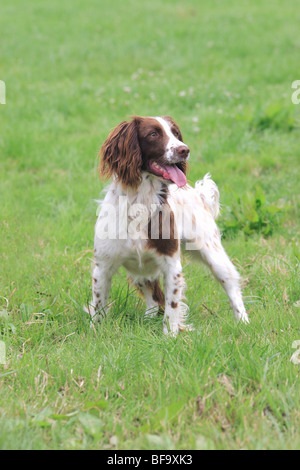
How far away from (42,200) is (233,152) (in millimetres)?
2421

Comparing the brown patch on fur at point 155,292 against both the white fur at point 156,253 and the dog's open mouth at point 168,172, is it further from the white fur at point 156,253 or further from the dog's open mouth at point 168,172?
the dog's open mouth at point 168,172

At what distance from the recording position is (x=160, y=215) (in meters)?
3.71

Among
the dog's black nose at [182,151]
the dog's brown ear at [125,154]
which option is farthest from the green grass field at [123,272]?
the dog's black nose at [182,151]

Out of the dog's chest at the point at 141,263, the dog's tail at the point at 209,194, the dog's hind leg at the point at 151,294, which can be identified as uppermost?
the dog's tail at the point at 209,194

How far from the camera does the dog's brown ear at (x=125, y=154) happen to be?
353cm

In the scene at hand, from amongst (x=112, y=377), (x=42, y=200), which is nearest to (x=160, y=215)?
(x=112, y=377)

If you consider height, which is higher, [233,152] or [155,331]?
[233,152]

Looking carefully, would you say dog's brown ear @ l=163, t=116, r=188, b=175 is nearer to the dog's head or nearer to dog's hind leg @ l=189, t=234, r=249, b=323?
the dog's head

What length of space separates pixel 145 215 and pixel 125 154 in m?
0.41

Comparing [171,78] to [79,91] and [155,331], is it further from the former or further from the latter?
[155,331]

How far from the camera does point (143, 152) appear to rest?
3.59 m

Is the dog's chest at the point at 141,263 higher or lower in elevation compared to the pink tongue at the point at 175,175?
lower

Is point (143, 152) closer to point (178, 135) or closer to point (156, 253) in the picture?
point (178, 135)

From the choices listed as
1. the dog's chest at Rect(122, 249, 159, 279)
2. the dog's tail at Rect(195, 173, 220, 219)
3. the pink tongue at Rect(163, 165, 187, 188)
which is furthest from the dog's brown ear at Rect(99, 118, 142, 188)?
the dog's tail at Rect(195, 173, 220, 219)
